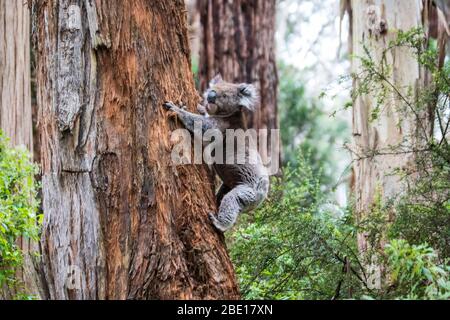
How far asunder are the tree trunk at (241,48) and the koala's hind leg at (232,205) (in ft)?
16.8

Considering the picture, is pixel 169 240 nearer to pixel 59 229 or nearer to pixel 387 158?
pixel 59 229

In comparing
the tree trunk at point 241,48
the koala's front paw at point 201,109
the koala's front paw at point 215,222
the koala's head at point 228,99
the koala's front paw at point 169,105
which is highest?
the tree trunk at point 241,48

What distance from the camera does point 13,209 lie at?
5930mm

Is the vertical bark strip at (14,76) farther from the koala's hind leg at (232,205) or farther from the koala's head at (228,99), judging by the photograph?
the koala's hind leg at (232,205)

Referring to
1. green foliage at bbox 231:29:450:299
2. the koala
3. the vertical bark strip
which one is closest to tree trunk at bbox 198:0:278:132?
the vertical bark strip

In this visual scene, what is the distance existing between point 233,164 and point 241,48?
550cm

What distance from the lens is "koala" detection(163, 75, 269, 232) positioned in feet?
18.9

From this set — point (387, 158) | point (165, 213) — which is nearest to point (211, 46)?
point (387, 158)

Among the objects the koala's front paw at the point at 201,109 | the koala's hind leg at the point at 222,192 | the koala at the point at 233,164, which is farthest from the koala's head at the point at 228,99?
the koala's hind leg at the point at 222,192

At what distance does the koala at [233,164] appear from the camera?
575 centimetres

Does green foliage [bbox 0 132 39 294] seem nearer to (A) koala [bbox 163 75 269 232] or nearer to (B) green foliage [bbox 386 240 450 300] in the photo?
(A) koala [bbox 163 75 269 232]

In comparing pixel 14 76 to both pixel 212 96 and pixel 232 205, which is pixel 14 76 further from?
pixel 232 205

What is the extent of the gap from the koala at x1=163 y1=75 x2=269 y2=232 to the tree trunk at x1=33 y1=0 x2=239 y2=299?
0.63 meters

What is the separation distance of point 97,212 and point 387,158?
389 cm
